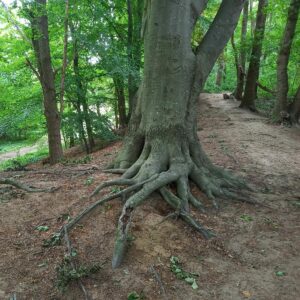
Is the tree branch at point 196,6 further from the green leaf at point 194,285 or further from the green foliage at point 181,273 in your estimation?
the green leaf at point 194,285

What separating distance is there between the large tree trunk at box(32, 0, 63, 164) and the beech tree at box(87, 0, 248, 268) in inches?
160

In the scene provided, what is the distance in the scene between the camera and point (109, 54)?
30.3ft

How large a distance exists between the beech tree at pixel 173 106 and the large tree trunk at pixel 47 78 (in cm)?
408

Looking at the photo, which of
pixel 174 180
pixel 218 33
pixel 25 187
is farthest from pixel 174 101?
pixel 25 187

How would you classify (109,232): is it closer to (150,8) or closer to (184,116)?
(184,116)

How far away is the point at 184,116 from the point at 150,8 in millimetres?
1879

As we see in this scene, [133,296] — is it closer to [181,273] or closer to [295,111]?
[181,273]

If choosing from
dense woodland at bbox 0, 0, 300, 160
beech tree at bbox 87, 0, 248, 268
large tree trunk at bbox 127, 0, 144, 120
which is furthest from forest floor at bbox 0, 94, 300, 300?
large tree trunk at bbox 127, 0, 144, 120

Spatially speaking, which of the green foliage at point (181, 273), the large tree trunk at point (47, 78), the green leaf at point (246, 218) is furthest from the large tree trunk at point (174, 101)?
the large tree trunk at point (47, 78)

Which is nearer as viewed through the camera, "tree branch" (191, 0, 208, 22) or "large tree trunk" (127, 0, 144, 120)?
"tree branch" (191, 0, 208, 22)

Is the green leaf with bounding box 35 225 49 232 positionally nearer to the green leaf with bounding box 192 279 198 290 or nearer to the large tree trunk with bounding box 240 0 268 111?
the green leaf with bounding box 192 279 198 290

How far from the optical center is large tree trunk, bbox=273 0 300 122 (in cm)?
1093

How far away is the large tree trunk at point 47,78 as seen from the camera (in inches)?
308

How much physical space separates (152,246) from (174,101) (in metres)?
2.35
